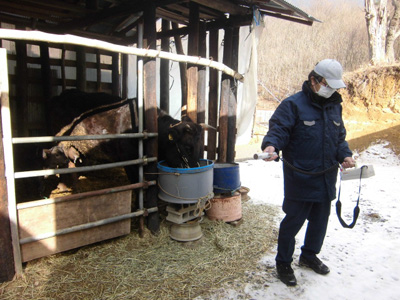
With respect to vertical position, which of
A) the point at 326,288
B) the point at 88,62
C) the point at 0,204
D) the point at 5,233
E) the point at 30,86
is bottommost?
the point at 326,288

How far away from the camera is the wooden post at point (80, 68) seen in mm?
6832

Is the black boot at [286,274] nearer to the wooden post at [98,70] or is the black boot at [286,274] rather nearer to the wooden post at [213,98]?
the wooden post at [213,98]

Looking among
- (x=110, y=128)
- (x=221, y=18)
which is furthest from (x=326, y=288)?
(x=221, y=18)

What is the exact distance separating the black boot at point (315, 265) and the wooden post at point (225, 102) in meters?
2.26

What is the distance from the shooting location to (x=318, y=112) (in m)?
2.79

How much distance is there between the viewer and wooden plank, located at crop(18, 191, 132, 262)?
9.07 feet

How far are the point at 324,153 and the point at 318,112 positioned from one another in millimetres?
384

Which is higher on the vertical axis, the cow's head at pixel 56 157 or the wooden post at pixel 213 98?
the wooden post at pixel 213 98

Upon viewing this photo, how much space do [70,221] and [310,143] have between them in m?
2.46

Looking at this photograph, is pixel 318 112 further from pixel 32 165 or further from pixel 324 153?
pixel 32 165

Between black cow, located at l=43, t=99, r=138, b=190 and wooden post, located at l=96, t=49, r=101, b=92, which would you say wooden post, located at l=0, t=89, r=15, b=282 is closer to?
black cow, located at l=43, t=99, r=138, b=190

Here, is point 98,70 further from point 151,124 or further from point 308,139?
point 308,139

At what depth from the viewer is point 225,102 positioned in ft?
16.1

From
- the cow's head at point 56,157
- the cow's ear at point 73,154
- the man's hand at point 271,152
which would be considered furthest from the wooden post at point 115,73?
the man's hand at point 271,152
